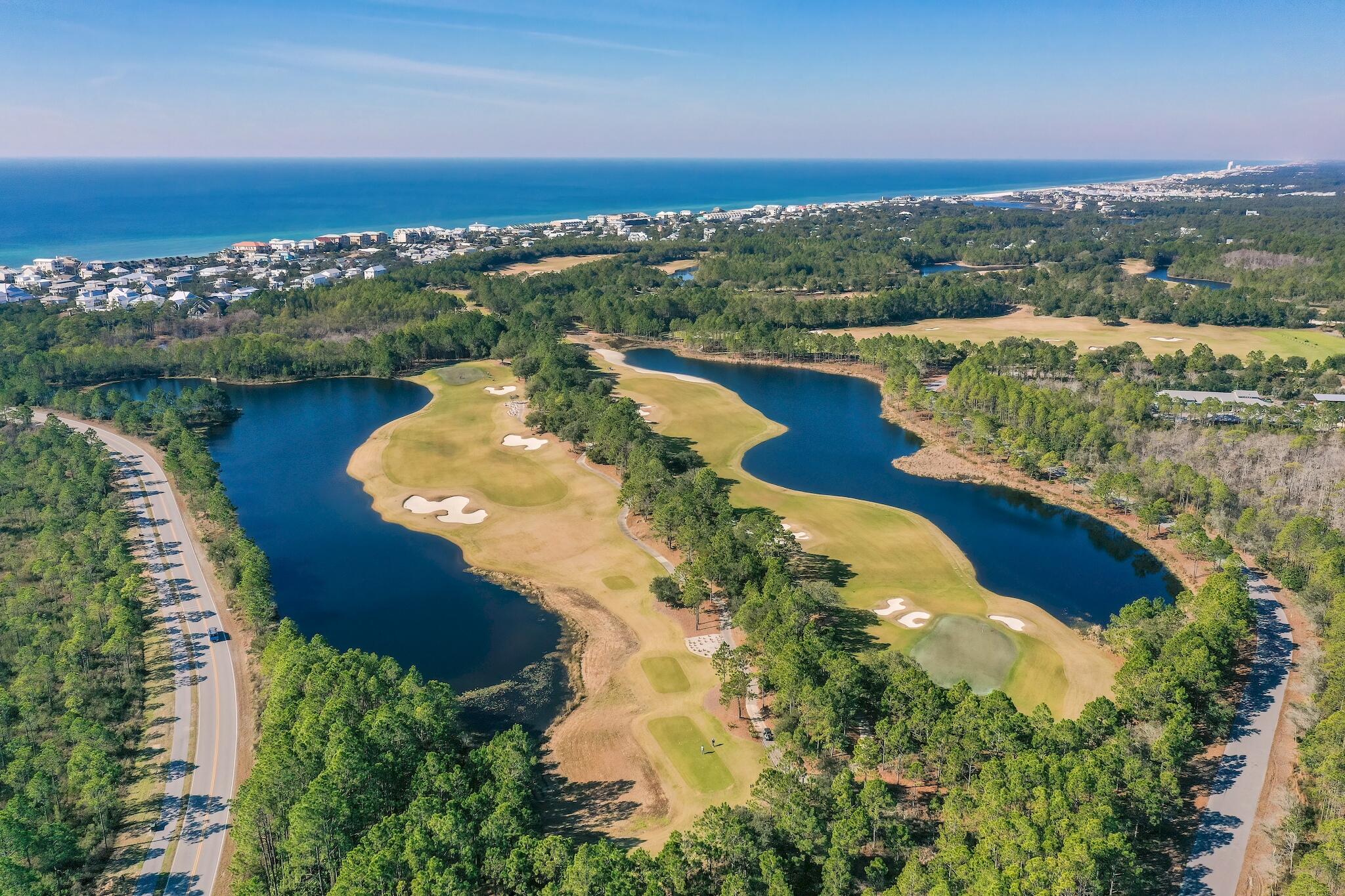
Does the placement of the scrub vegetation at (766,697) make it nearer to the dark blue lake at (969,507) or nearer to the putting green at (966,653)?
the putting green at (966,653)

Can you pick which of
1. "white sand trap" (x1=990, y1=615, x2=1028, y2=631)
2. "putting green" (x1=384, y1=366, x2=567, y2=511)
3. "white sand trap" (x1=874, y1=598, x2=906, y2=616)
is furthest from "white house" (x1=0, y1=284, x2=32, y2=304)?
"white sand trap" (x1=990, y1=615, x2=1028, y2=631)

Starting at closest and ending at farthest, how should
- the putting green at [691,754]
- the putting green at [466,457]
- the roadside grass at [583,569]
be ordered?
the putting green at [691,754] → the roadside grass at [583,569] → the putting green at [466,457]

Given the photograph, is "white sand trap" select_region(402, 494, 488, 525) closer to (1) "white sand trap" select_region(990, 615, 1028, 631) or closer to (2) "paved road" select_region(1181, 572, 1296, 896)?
(1) "white sand trap" select_region(990, 615, 1028, 631)

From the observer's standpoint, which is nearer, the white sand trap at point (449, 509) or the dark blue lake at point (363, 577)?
the dark blue lake at point (363, 577)

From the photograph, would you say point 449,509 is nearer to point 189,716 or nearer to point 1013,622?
point 189,716

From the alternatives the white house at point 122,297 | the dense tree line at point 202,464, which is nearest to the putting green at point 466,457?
the dense tree line at point 202,464
